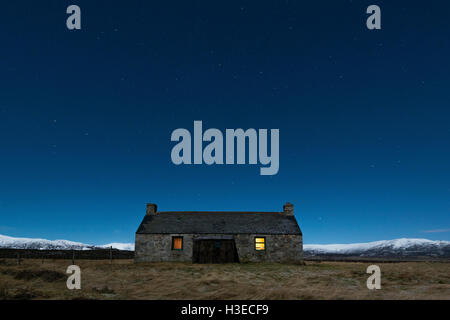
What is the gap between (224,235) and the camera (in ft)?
88.7

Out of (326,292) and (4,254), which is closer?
(326,292)

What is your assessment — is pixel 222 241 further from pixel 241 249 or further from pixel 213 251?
pixel 241 249

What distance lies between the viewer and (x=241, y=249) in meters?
26.8

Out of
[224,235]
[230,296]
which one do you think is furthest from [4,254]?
[230,296]

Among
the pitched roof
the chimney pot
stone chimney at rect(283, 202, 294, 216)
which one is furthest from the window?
stone chimney at rect(283, 202, 294, 216)

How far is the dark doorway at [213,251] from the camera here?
24.8 meters

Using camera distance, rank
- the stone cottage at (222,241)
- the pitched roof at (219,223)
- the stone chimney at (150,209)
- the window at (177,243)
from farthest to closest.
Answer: the stone chimney at (150,209) → the pitched roof at (219,223) → the window at (177,243) → the stone cottage at (222,241)

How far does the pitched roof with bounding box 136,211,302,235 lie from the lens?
2742 cm

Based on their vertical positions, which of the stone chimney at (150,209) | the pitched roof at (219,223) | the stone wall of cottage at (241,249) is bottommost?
the stone wall of cottage at (241,249)

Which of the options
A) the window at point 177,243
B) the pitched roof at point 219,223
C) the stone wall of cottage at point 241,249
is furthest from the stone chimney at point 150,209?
the window at point 177,243

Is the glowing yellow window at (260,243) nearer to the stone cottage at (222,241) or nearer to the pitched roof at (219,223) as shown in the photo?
the stone cottage at (222,241)

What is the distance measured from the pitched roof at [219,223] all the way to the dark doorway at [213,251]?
77.1 inches
